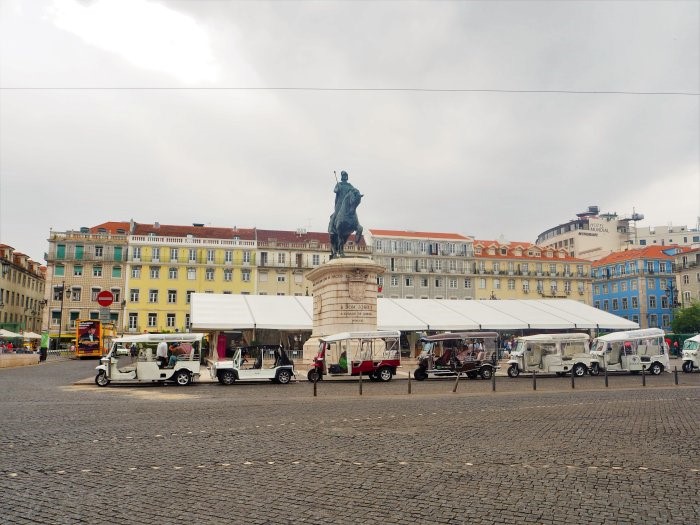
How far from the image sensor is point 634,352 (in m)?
31.1

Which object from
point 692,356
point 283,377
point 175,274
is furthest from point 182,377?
point 175,274

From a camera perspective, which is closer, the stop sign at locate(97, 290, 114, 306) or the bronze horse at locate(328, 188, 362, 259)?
the stop sign at locate(97, 290, 114, 306)

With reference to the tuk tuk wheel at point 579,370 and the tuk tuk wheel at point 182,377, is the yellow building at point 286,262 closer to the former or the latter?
the tuk tuk wheel at point 579,370

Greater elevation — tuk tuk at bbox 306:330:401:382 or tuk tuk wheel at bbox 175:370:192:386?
tuk tuk at bbox 306:330:401:382

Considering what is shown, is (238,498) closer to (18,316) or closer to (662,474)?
(662,474)

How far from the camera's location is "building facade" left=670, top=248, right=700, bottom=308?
80.2 meters

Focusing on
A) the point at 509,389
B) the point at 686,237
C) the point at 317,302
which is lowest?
the point at 509,389

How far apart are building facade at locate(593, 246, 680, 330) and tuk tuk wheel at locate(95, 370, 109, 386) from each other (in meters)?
79.9

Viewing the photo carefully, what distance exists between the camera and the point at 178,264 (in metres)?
78.1

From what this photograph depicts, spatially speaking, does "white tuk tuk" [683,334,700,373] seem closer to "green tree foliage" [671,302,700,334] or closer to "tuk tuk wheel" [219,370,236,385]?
"tuk tuk wheel" [219,370,236,385]

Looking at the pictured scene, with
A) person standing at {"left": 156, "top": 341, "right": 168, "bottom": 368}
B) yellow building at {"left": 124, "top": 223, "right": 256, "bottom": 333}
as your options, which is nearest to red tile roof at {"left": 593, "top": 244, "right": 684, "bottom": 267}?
yellow building at {"left": 124, "top": 223, "right": 256, "bottom": 333}

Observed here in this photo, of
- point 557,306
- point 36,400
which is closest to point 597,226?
point 557,306

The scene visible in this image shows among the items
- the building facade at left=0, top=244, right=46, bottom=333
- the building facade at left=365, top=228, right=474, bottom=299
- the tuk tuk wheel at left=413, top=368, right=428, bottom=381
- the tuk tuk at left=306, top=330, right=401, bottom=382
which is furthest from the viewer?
the building facade at left=365, top=228, right=474, bottom=299

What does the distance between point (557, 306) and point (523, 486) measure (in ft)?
141
